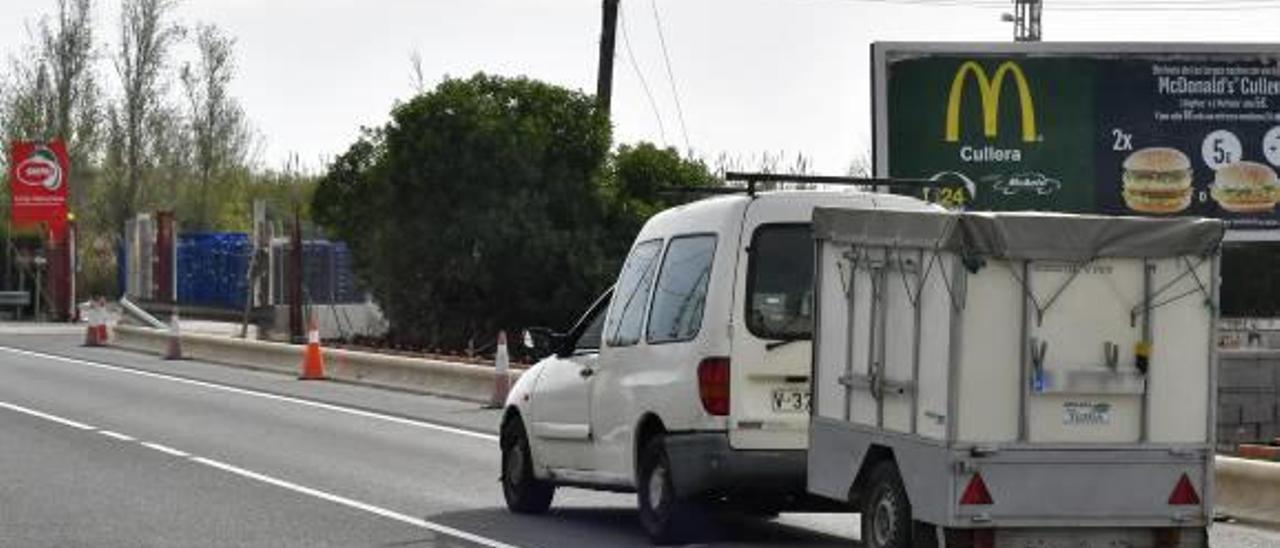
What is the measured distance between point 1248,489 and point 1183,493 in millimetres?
3882

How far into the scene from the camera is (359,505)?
16.0 metres

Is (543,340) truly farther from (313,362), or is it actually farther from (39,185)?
(39,185)

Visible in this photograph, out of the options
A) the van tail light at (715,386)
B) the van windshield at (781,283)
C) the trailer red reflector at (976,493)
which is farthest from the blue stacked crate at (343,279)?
the trailer red reflector at (976,493)

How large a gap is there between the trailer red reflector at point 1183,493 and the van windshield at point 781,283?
242cm

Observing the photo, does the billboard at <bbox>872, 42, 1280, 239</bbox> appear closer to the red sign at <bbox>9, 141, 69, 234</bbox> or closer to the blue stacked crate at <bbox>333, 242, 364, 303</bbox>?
the blue stacked crate at <bbox>333, 242, 364, 303</bbox>

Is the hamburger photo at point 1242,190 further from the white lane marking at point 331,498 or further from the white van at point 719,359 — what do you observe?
the white van at point 719,359

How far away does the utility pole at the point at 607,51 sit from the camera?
41031 mm

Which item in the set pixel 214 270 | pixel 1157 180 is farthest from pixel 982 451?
pixel 214 270

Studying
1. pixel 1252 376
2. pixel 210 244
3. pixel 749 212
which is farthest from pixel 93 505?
pixel 210 244

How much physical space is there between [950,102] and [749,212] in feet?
52.5

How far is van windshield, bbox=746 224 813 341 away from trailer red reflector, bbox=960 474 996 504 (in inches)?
88.4

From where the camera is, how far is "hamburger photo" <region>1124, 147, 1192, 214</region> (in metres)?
28.9

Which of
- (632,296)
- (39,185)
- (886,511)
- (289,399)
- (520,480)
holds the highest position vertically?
(39,185)

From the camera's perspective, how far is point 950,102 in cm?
2866
